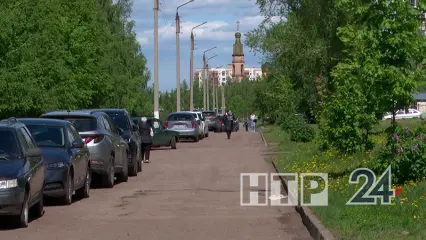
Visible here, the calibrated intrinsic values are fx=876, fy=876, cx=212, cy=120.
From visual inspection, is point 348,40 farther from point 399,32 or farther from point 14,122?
point 14,122

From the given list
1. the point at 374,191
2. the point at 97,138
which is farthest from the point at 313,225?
the point at 97,138

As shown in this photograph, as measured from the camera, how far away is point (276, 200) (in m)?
17.5

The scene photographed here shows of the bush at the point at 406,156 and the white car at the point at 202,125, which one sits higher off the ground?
the bush at the point at 406,156

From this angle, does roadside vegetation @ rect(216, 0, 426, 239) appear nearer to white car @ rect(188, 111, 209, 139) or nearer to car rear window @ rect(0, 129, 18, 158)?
car rear window @ rect(0, 129, 18, 158)

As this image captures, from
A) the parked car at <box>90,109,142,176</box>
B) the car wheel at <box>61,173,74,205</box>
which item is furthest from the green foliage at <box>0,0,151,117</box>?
the car wheel at <box>61,173,74,205</box>

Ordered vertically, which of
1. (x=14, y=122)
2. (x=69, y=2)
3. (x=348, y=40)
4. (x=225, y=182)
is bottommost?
(x=225, y=182)

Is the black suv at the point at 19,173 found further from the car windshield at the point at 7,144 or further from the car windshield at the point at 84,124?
the car windshield at the point at 84,124

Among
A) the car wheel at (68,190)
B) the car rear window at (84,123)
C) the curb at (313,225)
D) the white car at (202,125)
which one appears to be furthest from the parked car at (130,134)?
the white car at (202,125)

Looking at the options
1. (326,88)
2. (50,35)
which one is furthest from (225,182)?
(326,88)

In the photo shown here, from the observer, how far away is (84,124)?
65.7 ft

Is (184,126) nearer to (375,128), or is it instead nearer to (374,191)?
(375,128)

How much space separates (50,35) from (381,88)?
1098 inches

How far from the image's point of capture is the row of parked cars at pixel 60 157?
42.8ft

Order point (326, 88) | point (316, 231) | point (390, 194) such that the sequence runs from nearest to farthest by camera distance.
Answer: point (316, 231) < point (390, 194) < point (326, 88)
